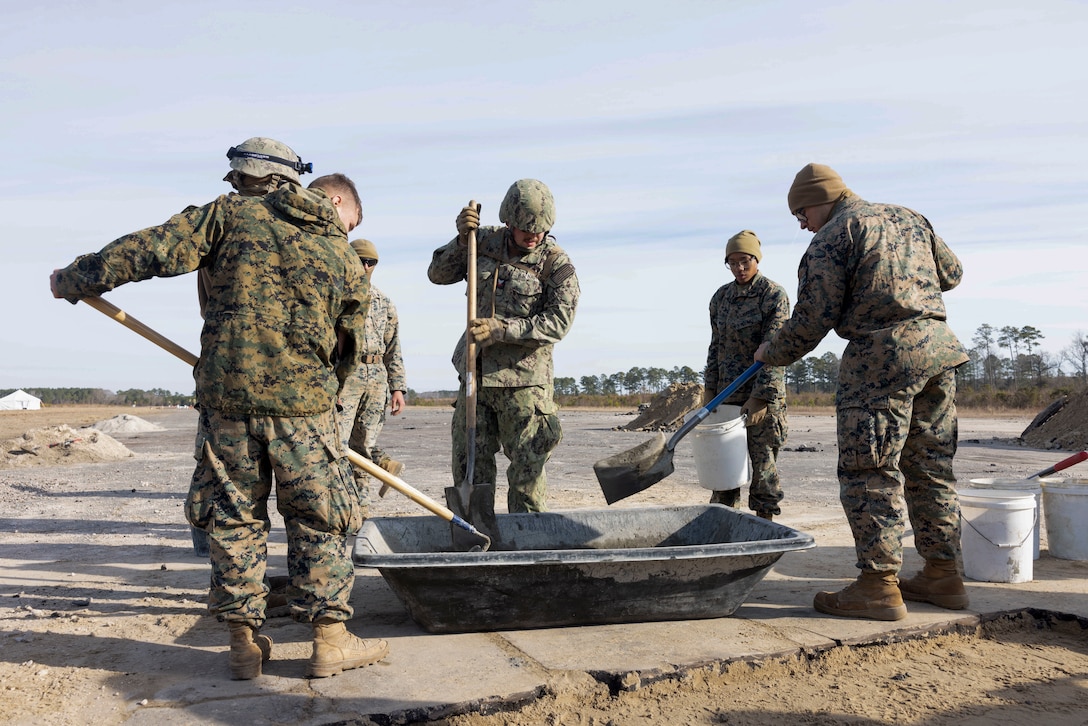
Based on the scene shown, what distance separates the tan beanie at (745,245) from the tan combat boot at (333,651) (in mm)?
3770

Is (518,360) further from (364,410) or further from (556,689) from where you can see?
(556,689)

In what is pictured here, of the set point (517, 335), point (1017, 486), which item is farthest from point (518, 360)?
point (1017, 486)

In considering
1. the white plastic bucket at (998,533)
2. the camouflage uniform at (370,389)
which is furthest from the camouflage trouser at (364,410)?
the white plastic bucket at (998,533)

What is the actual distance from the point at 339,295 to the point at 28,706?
1809 millimetres

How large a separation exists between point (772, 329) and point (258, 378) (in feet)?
12.2

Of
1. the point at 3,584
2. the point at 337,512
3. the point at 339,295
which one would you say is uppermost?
the point at 339,295

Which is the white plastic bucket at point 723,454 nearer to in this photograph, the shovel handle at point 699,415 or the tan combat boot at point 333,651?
the shovel handle at point 699,415

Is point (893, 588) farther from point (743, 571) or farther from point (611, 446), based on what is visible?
point (611, 446)

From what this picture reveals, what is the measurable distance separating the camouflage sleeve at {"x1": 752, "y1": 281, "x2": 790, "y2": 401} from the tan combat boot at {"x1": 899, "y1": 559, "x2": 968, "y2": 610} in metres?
1.65

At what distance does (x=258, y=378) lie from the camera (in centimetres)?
308

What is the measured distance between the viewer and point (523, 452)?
4773 mm

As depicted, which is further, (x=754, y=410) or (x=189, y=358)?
(x=754, y=410)

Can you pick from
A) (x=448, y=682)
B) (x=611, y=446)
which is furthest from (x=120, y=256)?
(x=611, y=446)

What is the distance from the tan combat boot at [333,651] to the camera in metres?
3.22
